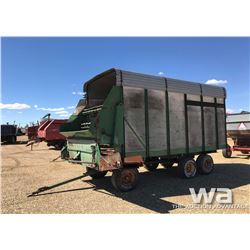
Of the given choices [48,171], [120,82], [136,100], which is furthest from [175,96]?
[48,171]

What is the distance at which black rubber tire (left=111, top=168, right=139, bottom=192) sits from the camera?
722cm

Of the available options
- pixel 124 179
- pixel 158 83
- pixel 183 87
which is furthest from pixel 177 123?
pixel 124 179

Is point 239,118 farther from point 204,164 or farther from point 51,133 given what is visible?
point 51,133

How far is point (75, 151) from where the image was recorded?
27.0 feet

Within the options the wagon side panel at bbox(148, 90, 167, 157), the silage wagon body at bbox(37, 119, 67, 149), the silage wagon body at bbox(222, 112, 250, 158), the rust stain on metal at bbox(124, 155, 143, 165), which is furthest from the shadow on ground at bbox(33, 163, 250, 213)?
the silage wagon body at bbox(37, 119, 67, 149)

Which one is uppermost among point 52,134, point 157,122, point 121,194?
point 157,122

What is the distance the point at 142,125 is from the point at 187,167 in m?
2.56

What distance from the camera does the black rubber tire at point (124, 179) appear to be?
23.7 feet

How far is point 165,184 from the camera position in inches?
329

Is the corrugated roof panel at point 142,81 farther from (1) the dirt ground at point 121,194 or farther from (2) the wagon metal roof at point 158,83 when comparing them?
(1) the dirt ground at point 121,194

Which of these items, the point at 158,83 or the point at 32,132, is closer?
the point at 158,83

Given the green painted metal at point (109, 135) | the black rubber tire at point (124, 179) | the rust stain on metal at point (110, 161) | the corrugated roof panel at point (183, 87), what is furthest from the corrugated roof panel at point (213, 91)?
the rust stain on metal at point (110, 161)

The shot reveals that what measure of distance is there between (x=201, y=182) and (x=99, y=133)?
375 centimetres

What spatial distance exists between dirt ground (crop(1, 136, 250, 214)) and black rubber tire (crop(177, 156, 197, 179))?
23 cm
